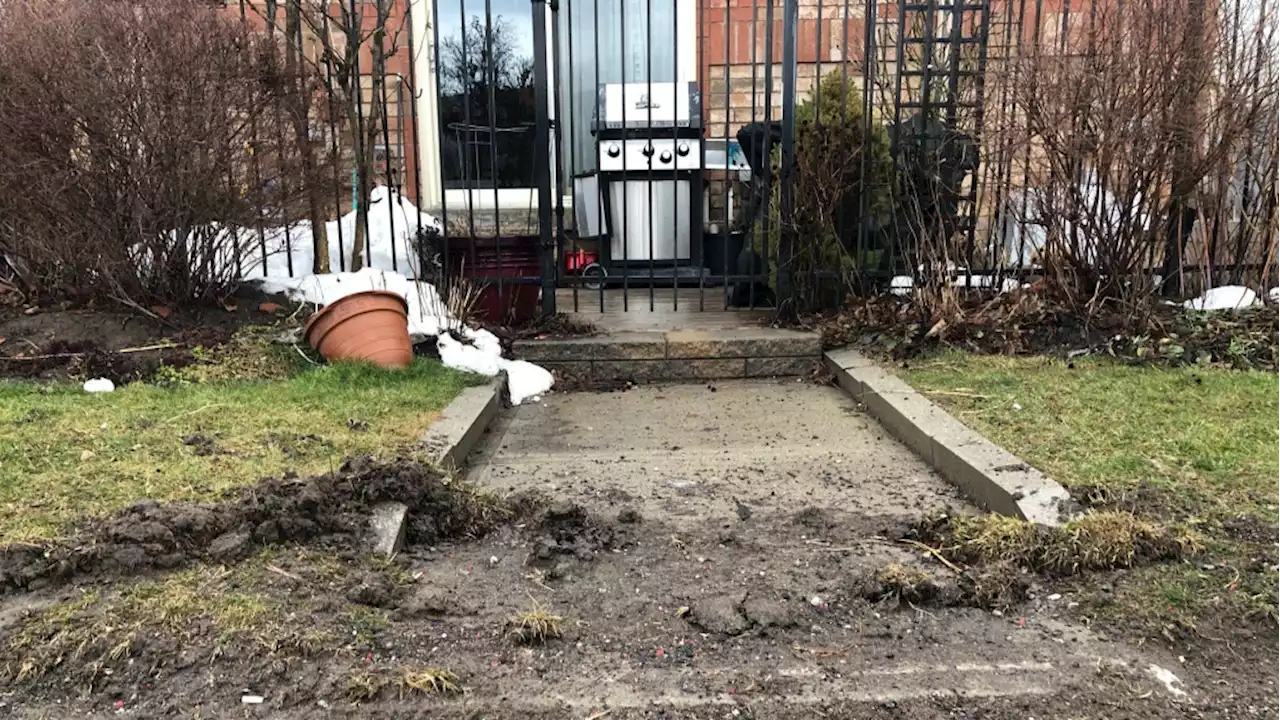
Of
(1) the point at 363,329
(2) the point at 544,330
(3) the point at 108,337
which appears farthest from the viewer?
(2) the point at 544,330

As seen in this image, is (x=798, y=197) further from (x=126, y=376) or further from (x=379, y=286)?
(x=126, y=376)

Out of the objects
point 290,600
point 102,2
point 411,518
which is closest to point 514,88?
point 102,2

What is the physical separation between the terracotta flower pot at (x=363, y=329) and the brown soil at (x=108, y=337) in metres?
0.66

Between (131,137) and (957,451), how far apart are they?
14.5 ft

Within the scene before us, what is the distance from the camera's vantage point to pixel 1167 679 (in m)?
2.20

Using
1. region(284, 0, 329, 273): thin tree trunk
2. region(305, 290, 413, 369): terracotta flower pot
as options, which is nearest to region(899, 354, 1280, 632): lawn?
region(305, 290, 413, 369): terracotta flower pot

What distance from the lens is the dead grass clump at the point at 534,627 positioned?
237 centimetres

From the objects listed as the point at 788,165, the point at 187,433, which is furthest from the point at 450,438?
the point at 788,165

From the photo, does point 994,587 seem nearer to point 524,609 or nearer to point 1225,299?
point 524,609

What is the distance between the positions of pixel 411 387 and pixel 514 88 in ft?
16.3

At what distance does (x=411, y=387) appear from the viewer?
484cm

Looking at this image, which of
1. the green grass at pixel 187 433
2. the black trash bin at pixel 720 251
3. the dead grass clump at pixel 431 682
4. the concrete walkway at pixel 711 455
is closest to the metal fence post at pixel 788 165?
the concrete walkway at pixel 711 455

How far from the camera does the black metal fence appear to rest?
17.2 ft

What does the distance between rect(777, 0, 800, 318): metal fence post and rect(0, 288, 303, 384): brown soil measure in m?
3.18
